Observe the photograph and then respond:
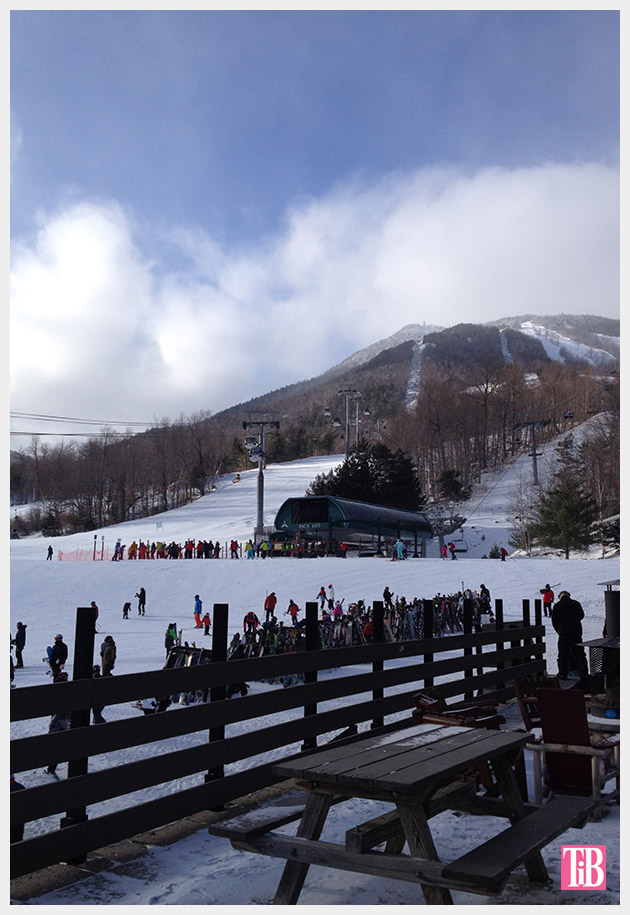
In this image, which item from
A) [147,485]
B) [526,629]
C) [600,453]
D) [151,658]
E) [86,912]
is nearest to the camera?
[86,912]

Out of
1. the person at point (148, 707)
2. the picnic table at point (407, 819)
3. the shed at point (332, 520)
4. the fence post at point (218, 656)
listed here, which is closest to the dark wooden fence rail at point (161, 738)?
the fence post at point (218, 656)

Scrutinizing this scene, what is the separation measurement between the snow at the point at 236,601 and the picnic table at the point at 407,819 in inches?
13.1

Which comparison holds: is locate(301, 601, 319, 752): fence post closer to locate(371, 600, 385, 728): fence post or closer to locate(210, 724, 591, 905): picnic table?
locate(371, 600, 385, 728): fence post

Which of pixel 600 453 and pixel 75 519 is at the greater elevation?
pixel 600 453

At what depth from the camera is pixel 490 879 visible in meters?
2.91

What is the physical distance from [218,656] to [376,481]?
2604 inches

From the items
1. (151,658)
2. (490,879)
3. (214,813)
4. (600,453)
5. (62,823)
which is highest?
(600,453)

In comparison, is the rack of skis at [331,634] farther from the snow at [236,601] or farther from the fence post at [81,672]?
the fence post at [81,672]

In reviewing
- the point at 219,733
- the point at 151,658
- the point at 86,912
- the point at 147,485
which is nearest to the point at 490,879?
the point at 86,912

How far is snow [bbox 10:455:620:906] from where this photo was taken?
3791 millimetres

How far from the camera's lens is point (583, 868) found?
3.98 metres

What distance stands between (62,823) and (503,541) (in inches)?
2516

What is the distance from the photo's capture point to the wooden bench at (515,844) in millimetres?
2982
